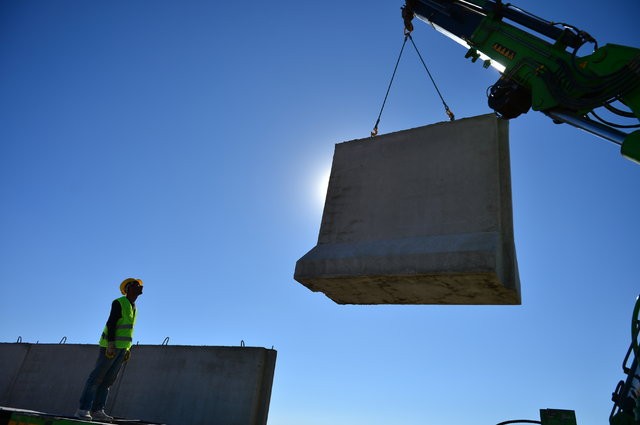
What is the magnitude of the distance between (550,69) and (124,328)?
6333 millimetres

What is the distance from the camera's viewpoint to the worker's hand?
4.95 meters

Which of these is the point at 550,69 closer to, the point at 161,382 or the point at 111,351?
the point at 111,351

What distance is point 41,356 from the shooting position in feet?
29.5

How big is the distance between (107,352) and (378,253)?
3288 millimetres

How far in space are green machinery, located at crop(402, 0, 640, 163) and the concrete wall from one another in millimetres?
5227

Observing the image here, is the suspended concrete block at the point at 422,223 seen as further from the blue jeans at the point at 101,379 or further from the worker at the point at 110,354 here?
the blue jeans at the point at 101,379

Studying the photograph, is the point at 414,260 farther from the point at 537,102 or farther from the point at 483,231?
the point at 537,102

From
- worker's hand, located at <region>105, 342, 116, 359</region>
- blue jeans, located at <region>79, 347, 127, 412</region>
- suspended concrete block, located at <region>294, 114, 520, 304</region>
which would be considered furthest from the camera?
worker's hand, located at <region>105, 342, 116, 359</region>

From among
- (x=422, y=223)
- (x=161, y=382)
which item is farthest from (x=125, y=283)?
(x=422, y=223)

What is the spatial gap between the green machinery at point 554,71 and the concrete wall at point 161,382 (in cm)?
443

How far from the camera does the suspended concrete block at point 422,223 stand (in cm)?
432

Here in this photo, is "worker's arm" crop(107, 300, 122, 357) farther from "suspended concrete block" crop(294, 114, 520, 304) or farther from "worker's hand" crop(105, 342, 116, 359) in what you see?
"suspended concrete block" crop(294, 114, 520, 304)

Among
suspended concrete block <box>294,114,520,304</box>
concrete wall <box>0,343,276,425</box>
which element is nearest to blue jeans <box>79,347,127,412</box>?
concrete wall <box>0,343,276,425</box>

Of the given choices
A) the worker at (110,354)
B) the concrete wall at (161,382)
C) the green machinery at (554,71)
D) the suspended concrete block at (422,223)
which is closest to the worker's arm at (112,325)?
the worker at (110,354)
